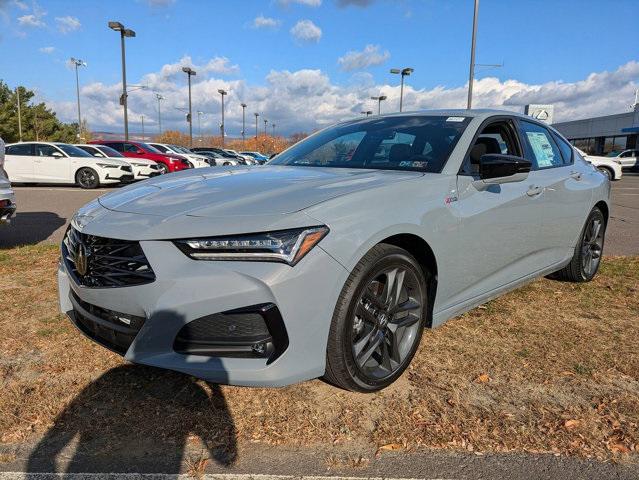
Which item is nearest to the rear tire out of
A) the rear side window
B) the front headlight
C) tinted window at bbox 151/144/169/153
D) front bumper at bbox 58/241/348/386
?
front bumper at bbox 58/241/348/386

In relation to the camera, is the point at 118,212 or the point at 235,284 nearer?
the point at 235,284

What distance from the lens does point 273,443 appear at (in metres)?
2.22

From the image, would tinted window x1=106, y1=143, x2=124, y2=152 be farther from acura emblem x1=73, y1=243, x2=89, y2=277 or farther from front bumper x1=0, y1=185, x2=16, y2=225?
acura emblem x1=73, y1=243, x2=89, y2=277

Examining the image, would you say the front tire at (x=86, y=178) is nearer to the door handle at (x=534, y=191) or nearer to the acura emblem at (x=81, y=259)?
the acura emblem at (x=81, y=259)

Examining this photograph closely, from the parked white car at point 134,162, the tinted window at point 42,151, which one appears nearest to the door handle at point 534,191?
the parked white car at point 134,162

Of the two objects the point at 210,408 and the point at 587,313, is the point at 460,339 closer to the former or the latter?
the point at 587,313

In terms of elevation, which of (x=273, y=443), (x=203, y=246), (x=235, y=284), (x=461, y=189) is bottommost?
(x=273, y=443)

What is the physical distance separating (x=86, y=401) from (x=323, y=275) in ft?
4.66

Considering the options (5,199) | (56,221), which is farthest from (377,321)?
(56,221)

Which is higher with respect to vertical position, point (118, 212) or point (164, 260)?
point (118, 212)

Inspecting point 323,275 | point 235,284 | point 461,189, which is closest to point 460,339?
point 461,189

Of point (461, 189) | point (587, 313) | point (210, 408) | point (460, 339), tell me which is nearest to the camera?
point (210, 408)

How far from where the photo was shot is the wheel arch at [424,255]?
2670 millimetres

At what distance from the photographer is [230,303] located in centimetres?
209
